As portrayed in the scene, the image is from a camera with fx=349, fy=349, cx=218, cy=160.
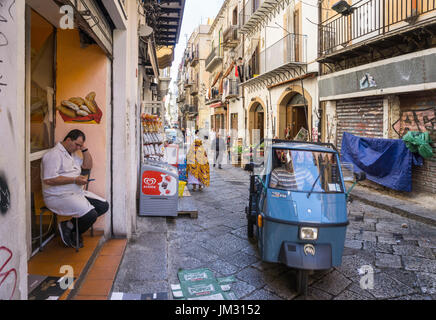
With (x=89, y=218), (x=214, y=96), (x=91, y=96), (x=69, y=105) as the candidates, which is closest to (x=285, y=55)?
(x=91, y=96)

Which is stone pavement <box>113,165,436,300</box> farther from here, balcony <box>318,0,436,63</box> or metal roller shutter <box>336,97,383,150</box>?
balcony <box>318,0,436,63</box>

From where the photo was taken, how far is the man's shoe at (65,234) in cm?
409

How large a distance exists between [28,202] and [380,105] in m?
8.86

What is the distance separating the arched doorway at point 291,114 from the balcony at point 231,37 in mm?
8364

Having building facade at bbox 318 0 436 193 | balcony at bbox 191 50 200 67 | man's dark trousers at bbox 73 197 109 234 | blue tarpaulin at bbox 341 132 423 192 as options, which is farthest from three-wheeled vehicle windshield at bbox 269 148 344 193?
balcony at bbox 191 50 200 67

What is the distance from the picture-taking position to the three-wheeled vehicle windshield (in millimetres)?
4004

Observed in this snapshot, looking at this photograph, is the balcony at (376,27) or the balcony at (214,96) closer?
the balcony at (376,27)

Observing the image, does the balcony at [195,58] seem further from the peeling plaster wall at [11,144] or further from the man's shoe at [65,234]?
the peeling plaster wall at [11,144]

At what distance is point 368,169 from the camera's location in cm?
932

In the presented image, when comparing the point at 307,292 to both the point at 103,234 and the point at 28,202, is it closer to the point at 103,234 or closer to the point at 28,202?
the point at 103,234

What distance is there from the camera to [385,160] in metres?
8.74

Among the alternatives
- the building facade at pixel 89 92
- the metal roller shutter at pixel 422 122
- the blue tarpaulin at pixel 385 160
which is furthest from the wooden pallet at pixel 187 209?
the metal roller shutter at pixel 422 122

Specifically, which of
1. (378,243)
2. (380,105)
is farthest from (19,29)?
(380,105)

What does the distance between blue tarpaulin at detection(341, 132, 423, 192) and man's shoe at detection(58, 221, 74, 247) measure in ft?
24.3
